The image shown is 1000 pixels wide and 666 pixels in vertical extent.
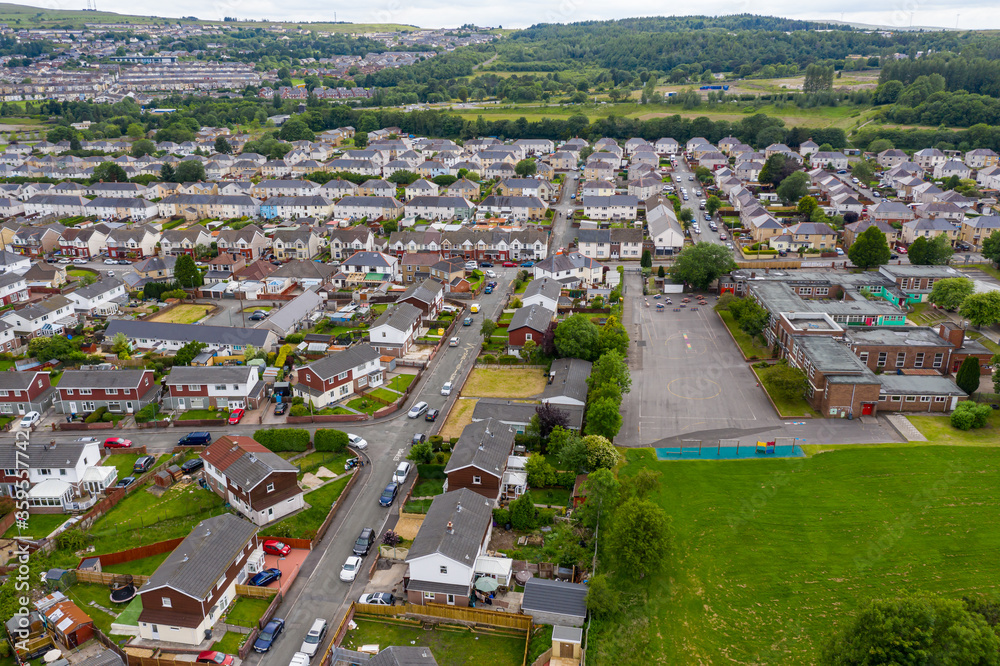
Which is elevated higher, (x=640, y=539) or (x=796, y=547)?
(x=640, y=539)

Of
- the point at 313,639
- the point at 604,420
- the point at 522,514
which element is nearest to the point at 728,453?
the point at 604,420

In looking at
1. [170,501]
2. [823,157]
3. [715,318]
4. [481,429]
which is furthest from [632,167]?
[170,501]

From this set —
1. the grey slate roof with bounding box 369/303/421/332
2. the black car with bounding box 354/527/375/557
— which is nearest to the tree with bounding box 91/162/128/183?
the grey slate roof with bounding box 369/303/421/332

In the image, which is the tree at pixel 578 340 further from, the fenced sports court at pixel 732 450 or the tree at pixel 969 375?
the tree at pixel 969 375

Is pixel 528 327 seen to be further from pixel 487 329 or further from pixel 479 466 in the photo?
pixel 479 466

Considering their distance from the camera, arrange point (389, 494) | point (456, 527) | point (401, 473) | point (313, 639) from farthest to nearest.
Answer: point (401, 473), point (389, 494), point (456, 527), point (313, 639)

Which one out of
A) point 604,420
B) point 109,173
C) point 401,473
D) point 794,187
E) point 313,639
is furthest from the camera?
point 109,173

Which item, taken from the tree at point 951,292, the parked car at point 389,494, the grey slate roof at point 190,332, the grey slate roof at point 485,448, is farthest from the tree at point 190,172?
the tree at point 951,292
